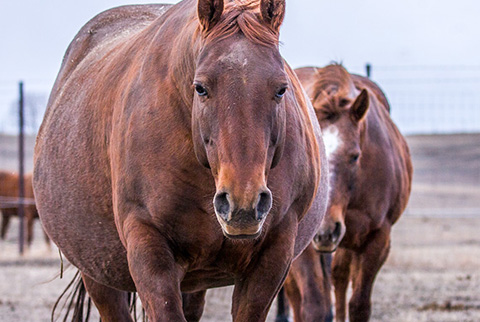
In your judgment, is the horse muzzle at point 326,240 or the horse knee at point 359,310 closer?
the horse muzzle at point 326,240

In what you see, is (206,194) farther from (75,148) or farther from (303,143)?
(75,148)

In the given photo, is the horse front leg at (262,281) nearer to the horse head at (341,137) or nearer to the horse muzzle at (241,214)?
the horse muzzle at (241,214)

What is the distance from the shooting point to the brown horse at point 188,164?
253 cm

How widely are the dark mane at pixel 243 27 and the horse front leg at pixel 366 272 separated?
351 cm

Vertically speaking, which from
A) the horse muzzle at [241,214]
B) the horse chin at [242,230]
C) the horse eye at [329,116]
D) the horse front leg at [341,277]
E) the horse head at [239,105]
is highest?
the horse head at [239,105]

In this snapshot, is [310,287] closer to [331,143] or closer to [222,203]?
[331,143]

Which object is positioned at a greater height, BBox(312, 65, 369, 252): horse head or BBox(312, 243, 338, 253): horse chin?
BBox(312, 65, 369, 252): horse head

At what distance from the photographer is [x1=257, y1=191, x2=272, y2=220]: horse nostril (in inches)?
95.1

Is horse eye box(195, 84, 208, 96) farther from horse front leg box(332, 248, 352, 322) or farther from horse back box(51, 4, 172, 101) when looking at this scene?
horse front leg box(332, 248, 352, 322)

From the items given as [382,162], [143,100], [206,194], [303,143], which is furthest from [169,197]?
[382,162]

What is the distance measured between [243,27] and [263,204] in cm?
62

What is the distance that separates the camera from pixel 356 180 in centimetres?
573

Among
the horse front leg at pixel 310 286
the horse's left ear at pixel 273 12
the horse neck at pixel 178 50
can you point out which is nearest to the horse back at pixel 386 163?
the horse front leg at pixel 310 286

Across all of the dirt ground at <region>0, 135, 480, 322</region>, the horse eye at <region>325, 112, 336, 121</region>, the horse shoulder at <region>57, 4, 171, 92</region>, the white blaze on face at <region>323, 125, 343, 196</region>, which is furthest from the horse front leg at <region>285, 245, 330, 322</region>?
the horse shoulder at <region>57, 4, 171, 92</region>
